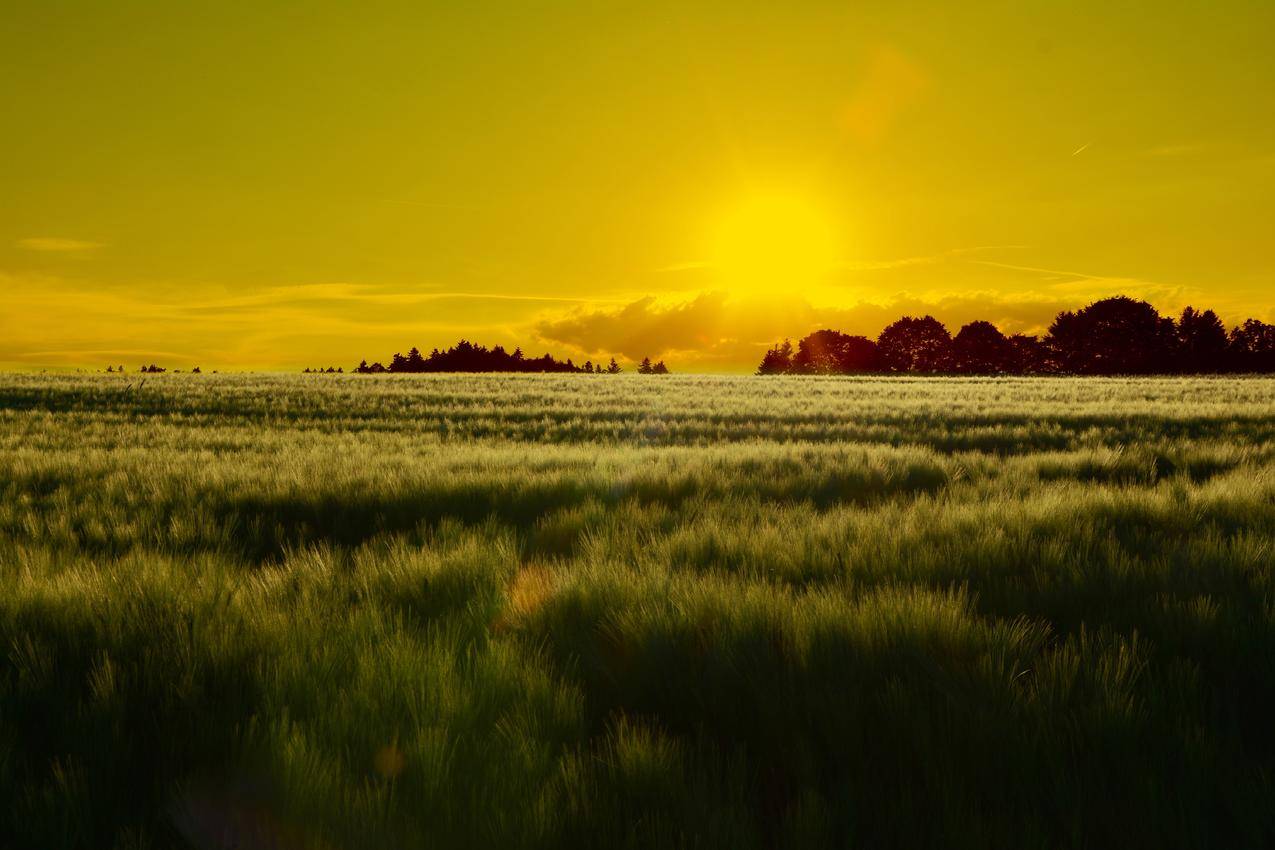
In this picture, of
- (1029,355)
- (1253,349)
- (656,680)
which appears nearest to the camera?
(656,680)

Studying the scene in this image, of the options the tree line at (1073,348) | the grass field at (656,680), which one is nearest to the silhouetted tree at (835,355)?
the tree line at (1073,348)

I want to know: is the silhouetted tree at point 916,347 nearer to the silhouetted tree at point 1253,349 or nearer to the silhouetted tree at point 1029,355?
the silhouetted tree at point 1029,355

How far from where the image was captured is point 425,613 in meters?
3.63

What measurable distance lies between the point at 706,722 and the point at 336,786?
3.62ft

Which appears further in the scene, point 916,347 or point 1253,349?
point 916,347

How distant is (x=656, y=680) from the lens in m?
2.67

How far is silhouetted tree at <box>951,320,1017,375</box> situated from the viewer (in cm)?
10081

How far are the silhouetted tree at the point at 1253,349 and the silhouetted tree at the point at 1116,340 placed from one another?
19.8 ft

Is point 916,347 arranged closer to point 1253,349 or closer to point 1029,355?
point 1029,355

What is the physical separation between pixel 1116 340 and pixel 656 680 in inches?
4226

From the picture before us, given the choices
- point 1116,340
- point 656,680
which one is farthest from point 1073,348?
point 656,680

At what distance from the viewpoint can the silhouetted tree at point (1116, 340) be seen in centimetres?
9069

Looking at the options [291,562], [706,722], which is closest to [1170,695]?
[706,722]

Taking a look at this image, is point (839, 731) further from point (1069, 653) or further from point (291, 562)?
point (291, 562)
